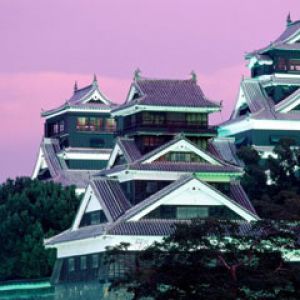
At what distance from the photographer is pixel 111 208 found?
3002 inches

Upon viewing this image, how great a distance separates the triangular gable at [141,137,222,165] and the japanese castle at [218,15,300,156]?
17.8 m

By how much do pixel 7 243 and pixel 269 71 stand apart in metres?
25.8

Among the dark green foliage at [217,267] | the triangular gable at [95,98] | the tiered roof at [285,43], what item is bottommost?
the dark green foliage at [217,267]

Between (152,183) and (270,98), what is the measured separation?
24.8 metres

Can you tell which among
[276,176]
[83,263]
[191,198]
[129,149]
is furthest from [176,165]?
[276,176]

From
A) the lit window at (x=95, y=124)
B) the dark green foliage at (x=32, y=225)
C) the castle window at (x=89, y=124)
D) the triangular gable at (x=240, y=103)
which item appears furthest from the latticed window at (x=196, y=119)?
the lit window at (x=95, y=124)

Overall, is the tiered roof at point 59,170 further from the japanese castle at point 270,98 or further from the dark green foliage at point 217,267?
the dark green foliage at point 217,267

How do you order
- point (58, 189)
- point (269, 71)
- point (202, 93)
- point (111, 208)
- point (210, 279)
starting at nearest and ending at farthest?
point (210, 279) < point (111, 208) < point (202, 93) < point (58, 189) < point (269, 71)

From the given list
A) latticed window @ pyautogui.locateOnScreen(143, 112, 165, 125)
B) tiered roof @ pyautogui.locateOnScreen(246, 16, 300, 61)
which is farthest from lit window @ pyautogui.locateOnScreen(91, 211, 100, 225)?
tiered roof @ pyautogui.locateOnScreen(246, 16, 300, 61)

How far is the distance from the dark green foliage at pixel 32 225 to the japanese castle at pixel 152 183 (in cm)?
300

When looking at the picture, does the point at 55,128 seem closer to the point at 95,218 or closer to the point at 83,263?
the point at 95,218

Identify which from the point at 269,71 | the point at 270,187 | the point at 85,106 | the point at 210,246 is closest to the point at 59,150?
the point at 85,106

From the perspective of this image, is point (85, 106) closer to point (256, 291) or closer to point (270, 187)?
point (270, 187)

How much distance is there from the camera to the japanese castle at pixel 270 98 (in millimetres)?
98062
